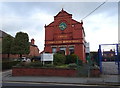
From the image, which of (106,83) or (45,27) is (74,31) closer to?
(45,27)

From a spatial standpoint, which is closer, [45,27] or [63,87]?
[63,87]

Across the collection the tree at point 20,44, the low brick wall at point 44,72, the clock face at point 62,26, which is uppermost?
the clock face at point 62,26

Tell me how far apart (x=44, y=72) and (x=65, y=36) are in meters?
21.4

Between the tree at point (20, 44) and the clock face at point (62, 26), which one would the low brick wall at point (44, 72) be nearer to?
the tree at point (20, 44)

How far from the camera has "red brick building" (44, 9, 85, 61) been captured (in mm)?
39844

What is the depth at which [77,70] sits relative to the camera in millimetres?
19250

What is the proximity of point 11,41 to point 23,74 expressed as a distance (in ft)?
74.1

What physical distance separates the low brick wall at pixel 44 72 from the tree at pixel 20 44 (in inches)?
711

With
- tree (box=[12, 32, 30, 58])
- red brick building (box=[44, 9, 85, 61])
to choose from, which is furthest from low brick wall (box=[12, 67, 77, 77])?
red brick building (box=[44, 9, 85, 61])

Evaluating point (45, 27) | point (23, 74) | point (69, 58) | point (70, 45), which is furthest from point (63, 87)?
point (45, 27)

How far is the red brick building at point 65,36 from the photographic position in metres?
39.8

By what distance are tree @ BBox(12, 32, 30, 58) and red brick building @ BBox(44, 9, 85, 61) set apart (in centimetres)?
461

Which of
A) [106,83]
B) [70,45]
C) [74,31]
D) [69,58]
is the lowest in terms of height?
[106,83]

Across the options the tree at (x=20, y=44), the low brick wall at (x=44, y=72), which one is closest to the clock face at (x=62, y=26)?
the tree at (x=20, y=44)
